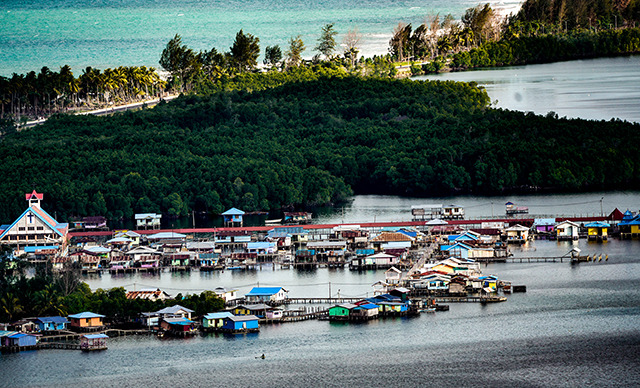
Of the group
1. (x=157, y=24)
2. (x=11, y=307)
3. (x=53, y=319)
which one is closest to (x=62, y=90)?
(x=11, y=307)

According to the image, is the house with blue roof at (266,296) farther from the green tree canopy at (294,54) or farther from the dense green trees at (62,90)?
the green tree canopy at (294,54)

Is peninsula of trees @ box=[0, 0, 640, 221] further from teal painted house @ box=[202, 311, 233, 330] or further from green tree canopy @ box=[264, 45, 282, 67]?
teal painted house @ box=[202, 311, 233, 330]

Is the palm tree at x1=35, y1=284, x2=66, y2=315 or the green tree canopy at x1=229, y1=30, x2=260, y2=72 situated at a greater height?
the green tree canopy at x1=229, y1=30, x2=260, y2=72

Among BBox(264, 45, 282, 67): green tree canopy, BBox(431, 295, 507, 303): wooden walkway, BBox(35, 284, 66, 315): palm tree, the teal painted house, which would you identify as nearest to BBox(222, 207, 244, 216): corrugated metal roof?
BBox(35, 284, 66, 315): palm tree

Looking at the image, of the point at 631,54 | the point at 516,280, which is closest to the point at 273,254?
the point at 516,280

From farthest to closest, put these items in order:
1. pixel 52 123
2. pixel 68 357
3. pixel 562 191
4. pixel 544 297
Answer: pixel 52 123, pixel 562 191, pixel 544 297, pixel 68 357

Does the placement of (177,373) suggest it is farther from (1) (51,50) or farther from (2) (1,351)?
(1) (51,50)
